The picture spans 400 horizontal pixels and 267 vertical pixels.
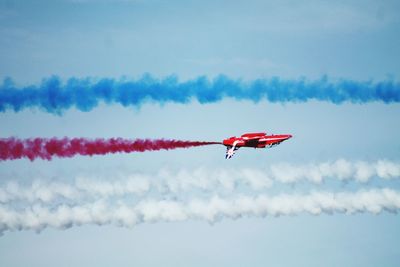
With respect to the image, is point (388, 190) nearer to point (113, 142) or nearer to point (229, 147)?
point (229, 147)

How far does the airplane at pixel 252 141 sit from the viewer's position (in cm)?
11475

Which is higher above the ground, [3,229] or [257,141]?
[257,141]

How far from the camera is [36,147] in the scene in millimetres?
108875

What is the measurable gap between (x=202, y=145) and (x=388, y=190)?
24292mm

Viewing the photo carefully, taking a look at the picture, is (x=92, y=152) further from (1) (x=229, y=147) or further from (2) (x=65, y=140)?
(1) (x=229, y=147)

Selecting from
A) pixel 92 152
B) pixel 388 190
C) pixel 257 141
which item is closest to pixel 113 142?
pixel 92 152

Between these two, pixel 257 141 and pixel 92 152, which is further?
pixel 257 141

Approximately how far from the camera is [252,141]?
4611 inches

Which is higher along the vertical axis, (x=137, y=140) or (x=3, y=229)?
(x=137, y=140)

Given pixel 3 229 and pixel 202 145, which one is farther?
pixel 3 229

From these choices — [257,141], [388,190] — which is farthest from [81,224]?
[388,190]

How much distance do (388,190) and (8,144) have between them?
44.0 metres

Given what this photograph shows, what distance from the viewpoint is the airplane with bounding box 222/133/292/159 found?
376ft

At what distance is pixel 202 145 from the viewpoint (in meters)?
110
